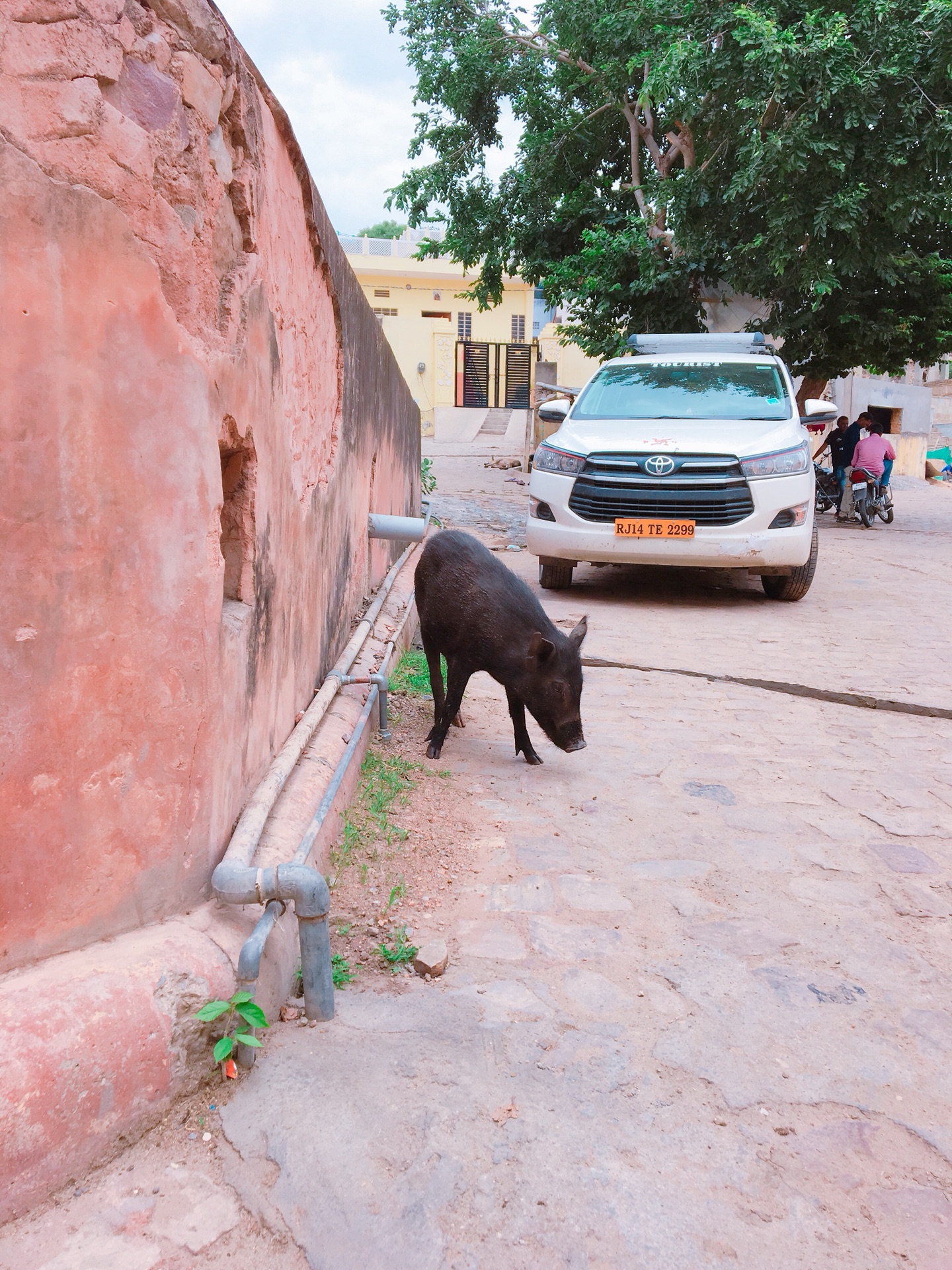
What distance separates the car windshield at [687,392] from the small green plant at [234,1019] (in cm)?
715

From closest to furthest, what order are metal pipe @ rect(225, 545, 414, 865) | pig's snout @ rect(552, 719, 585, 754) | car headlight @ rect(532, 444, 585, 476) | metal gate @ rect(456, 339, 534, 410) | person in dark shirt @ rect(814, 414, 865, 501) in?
metal pipe @ rect(225, 545, 414, 865)
pig's snout @ rect(552, 719, 585, 754)
car headlight @ rect(532, 444, 585, 476)
person in dark shirt @ rect(814, 414, 865, 501)
metal gate @ rect(456, 339, 534, 410)

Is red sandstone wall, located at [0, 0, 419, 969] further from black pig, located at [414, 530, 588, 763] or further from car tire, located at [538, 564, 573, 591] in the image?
car tire, located at [538, 564, 573, 591]

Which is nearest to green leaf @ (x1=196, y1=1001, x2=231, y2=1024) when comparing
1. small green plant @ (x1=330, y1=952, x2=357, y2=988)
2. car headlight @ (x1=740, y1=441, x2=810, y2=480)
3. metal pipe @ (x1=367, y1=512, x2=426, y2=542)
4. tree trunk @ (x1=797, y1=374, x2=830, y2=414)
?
small green plant @ (x1=330, y1=952, x2=357, y2=988)

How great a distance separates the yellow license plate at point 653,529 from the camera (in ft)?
25.6

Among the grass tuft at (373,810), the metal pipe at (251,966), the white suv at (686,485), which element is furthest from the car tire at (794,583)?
the metal pipe at (251,966)

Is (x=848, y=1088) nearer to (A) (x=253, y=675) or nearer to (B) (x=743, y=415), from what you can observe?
(A) (x=253, y=675)

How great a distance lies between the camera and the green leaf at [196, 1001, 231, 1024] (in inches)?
79.3

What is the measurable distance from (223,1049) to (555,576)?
22.4 feet

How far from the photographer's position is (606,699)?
5.55m

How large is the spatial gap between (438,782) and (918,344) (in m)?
14.7

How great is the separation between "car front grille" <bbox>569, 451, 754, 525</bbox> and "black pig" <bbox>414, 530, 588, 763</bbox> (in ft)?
10.8

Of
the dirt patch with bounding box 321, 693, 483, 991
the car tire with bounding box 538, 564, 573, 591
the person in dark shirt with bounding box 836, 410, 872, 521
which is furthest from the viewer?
the person in dark shirt with bounding box 836, 410, 872, 521

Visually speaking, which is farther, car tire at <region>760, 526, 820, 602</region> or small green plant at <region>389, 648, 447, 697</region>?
car tire at <region>760, 526, 820, 602</region>

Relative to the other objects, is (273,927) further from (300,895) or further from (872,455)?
(872,455)
